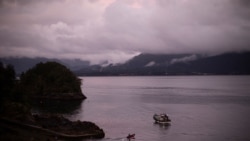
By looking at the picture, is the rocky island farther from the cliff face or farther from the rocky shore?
the cliff face

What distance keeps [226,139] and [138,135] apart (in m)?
21.5

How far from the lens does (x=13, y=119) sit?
251ft

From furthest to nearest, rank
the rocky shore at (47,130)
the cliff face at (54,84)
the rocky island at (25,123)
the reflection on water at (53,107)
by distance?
the cliff face at (54,84)
the reflection on water at (53,107)
the rocky island at (25,123)
the rocky shore at (47,130)

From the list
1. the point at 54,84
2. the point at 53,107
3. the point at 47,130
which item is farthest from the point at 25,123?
the point at 54,84

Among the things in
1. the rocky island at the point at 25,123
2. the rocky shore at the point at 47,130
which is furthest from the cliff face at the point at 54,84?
the rocky shore at the point at 47,130

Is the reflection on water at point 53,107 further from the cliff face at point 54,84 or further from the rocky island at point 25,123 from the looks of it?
the rocky island at point 25,123

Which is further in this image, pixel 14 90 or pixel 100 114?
pixel 100 114

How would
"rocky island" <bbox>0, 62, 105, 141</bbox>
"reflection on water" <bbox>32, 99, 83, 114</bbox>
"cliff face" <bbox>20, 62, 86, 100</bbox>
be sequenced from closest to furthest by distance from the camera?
1. "rocky island" <bbox>0, 62, 105, 141</bbox>
2. "reflection on water" <bbox>32, 99, 83, 114</bbox>
3. "cliff face" <bbox>20, 62, 86, 100</bbox>

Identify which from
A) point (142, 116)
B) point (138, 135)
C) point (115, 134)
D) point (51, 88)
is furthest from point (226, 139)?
point (51, 88)

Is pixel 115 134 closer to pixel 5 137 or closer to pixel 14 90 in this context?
pixel 14 90

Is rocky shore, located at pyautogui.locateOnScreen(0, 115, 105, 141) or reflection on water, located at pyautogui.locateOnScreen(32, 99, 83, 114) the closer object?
rocky shore, located at pyautogui.locateOnScreen(0, 115, 105, 141)

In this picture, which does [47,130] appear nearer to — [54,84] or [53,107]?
[53,107]

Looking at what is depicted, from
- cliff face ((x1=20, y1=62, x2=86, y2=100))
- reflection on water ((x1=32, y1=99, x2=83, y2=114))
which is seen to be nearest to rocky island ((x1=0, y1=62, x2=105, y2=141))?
reflection on water ((x1=32, y1=99, x2=83, y2=114))

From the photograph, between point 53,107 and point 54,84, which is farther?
point 54,84
